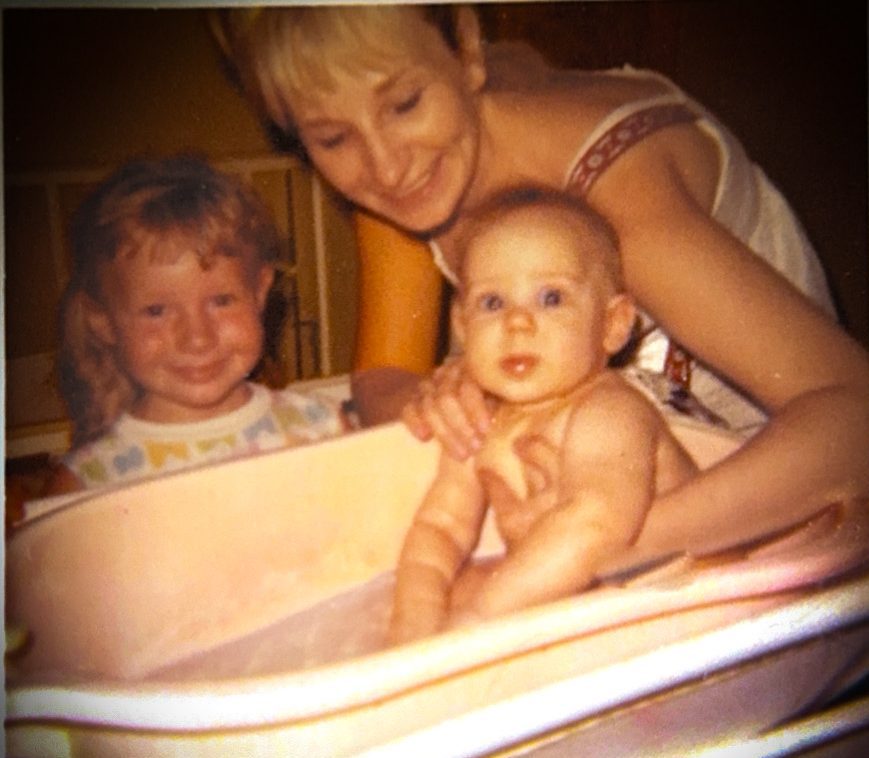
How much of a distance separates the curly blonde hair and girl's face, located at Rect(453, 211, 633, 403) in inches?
8.1

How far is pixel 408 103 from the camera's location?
84 cm

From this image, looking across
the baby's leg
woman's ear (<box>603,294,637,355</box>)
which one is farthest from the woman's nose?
the baby's leg

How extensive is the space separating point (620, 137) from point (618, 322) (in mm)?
179

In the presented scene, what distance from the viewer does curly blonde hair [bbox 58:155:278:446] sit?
2.62ft

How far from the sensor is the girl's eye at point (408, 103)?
0.83 meters

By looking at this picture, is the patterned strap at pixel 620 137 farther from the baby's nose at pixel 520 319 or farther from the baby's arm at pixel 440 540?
the baby's arm at pixel 440 540

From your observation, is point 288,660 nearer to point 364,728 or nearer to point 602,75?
point 364,728

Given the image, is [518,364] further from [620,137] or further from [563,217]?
[620,137]

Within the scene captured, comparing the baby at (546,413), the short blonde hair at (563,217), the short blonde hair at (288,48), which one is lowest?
the baby at (546,413)

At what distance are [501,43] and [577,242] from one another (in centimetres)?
21

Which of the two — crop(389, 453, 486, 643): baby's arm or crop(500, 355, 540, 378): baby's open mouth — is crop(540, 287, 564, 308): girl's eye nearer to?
crop(500, 355, 540, 378): baby's open mouth

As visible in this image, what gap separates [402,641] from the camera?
83cm

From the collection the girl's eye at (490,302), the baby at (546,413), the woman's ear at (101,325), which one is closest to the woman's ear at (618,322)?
the baby at (546,413)

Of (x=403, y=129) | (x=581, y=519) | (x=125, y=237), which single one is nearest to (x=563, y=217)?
(x=403, y=129)
